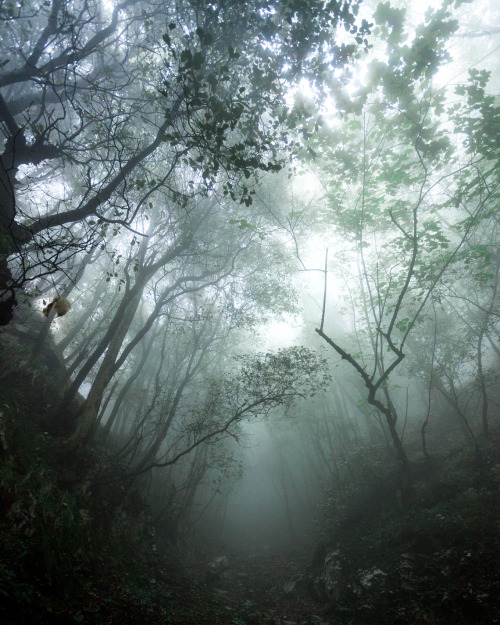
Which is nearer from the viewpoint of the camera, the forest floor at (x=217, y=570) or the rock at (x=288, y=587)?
the forest floor at (x=217, y=570)

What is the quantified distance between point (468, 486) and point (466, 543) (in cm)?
303

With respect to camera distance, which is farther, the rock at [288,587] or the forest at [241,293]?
the rock at [288,587]

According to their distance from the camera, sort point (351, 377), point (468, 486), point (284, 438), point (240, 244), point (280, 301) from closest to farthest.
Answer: point (468, 486) → point (240, 244) → point (280, 301) → point (351, 377) → point (284, 438)

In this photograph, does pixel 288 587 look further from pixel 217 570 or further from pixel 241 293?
pixel 241 293

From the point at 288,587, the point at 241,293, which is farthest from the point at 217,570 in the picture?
the point at 241,293

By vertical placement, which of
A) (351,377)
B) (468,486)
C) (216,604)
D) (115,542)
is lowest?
(216,604)

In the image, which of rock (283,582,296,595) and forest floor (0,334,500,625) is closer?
forest floor (0,334,500,625)

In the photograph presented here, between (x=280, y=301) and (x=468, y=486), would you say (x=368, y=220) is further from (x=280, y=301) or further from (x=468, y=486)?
(x=468, y=486)

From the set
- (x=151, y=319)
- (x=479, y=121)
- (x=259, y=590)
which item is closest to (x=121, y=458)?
(x=151, y=319)

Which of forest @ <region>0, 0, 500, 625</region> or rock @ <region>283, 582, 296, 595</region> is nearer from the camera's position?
forest @ <region>0, 0, 500, 625</region>

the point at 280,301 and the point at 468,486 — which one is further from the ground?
the point at 280,301

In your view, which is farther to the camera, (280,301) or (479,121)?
(280,301)

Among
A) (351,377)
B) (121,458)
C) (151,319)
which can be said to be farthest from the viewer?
(351,377)

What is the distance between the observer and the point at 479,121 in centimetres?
755
